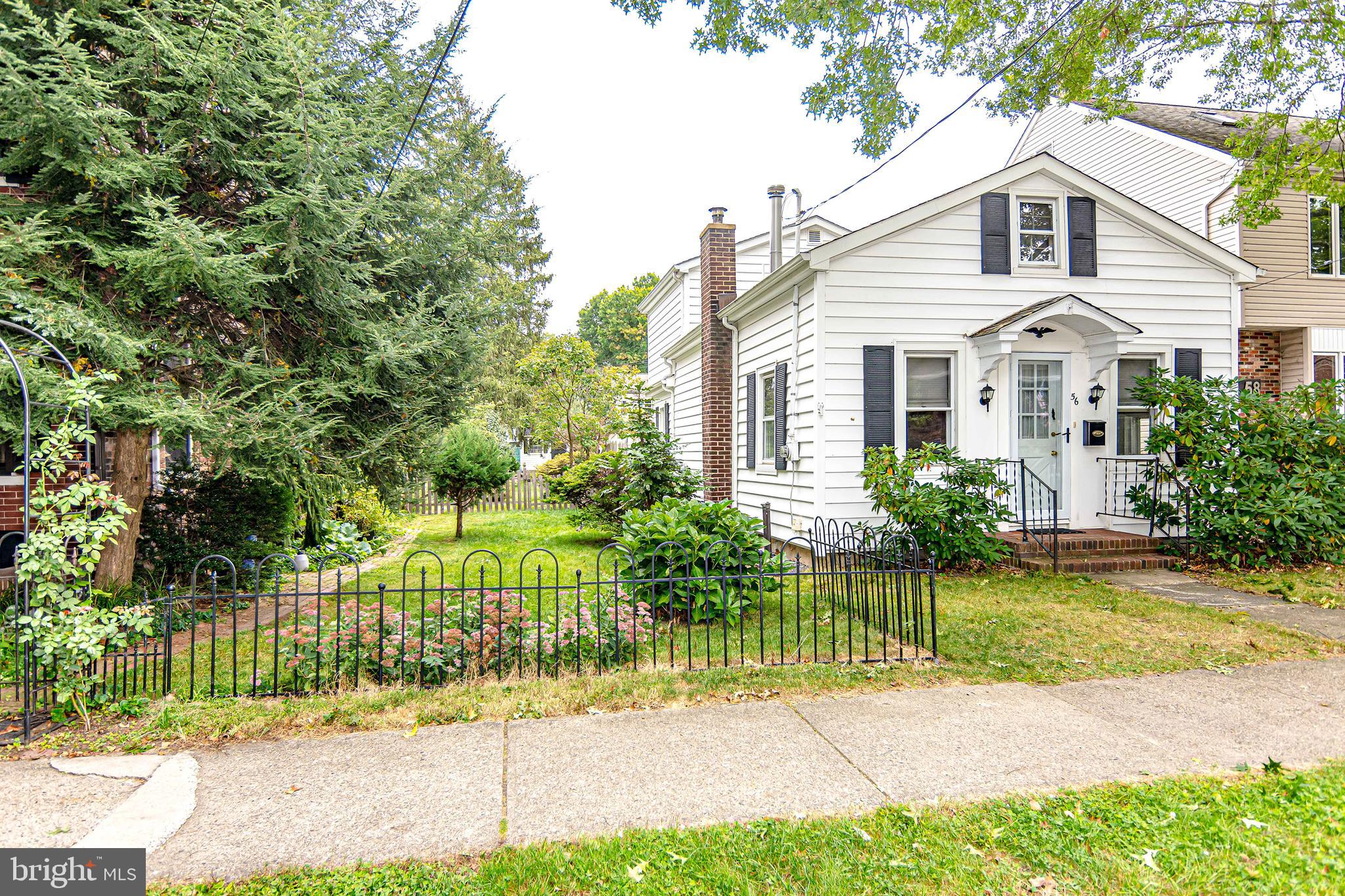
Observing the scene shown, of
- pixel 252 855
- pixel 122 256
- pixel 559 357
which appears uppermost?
pixel 559 357

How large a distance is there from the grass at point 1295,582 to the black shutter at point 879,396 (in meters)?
3.94

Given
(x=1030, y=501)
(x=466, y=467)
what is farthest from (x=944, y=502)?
(x=466, y=467)

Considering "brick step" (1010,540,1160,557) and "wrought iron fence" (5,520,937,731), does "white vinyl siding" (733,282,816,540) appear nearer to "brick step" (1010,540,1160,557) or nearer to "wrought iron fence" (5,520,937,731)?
"brick step" (1010,540,1160,557)

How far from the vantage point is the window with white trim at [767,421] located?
36.1 feet

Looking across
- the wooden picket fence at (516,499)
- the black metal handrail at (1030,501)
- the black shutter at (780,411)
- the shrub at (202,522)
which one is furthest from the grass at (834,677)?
the wooden picket fence at (516,499)

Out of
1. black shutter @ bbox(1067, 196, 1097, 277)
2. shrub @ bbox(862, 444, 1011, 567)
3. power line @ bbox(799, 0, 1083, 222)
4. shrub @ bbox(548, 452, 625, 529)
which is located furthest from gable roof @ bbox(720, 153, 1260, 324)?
shrub @ bbox(548, 452, 625, 529)

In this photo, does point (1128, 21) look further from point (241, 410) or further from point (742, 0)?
point (241, 410)

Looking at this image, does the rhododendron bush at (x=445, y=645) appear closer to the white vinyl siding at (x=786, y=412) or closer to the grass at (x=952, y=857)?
the grass at (x=952, y=857)

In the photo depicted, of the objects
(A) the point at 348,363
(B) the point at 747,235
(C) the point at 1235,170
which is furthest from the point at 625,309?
(A) the point at 348,363

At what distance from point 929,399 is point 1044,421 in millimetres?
1662

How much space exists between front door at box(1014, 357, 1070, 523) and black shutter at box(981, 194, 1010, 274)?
133 centimetres

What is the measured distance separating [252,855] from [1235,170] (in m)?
16.7

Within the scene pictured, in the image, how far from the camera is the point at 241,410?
6000mm

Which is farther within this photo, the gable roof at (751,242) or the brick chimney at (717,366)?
the gable roof at (751,242)
